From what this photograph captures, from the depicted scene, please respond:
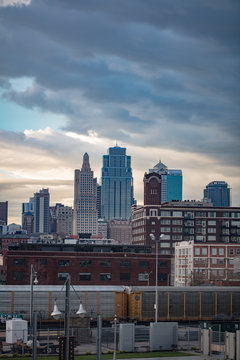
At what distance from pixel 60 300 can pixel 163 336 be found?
17824mm

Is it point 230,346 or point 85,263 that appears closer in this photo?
point 230,346

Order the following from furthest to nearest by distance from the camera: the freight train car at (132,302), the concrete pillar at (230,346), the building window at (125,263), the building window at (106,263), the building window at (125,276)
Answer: the building window at (125,263)
the building window at (106,263)
the building window at (125,276)
the freight train car at (132,302)
the concrete pillar at (230,346)

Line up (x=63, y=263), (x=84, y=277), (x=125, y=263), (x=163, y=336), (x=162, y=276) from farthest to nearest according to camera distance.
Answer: (x=162, y=276)
(x=125, y=263)
(x=84, y=277)
(x=63, y=263)
(x=163, y=336)

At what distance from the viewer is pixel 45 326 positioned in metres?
70.1

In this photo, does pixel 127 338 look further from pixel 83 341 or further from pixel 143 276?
pixel 143 276

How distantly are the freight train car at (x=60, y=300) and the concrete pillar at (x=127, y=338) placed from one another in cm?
1477

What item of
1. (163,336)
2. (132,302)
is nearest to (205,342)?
(163,336)

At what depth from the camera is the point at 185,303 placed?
2938 inches

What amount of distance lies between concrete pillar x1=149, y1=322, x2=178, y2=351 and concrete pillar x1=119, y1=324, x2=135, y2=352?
6.24ft

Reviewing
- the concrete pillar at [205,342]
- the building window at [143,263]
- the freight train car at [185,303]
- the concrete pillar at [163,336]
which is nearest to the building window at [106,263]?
the building window at [143,263]

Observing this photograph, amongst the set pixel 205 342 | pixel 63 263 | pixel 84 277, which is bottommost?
pixel 205 342

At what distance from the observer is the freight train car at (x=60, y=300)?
Result: 70875 millimetres

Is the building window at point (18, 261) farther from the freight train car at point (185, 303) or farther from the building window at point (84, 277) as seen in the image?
the freight train car at point (185, 303)

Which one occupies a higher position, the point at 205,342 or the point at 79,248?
the point at 79,248
